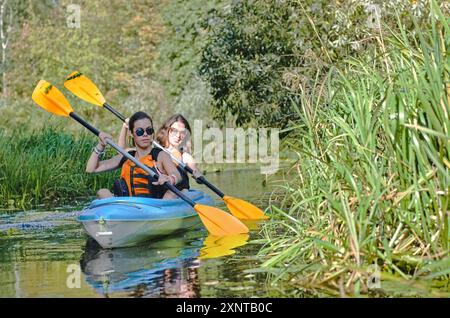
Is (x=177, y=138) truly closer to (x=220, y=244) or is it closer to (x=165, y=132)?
(x=165, y=132)

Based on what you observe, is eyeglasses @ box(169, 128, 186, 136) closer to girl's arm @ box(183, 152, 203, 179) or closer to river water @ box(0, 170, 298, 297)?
girl's arm @ box(183, 152, 203, 179)

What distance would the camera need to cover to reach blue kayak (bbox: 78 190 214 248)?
321 inches

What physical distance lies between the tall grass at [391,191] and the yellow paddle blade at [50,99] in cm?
369

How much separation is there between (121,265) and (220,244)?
130cm

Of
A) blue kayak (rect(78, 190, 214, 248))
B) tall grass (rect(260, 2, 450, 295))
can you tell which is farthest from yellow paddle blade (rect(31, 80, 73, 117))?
tall grass (rect(260, 2, 450, 295))

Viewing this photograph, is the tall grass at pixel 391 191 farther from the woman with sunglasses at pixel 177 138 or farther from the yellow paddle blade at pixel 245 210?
the woman with sunglasses at pixel 177 138

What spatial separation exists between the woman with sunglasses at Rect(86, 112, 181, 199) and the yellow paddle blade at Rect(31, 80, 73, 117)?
719mm

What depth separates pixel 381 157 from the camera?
20.5 feet

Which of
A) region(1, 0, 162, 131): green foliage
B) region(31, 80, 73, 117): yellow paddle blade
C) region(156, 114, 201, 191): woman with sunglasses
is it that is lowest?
region(156, 114, 201, 191): woman with sunglasses

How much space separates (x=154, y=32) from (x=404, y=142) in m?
23.9

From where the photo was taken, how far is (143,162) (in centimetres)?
893

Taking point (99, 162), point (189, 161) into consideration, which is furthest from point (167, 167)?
point (189, 161)

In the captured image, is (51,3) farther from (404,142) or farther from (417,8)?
(404,142)
